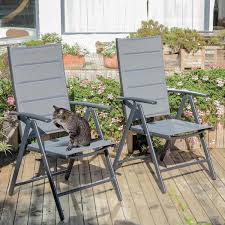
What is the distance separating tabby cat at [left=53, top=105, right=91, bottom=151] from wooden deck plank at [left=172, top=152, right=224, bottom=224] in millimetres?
1023

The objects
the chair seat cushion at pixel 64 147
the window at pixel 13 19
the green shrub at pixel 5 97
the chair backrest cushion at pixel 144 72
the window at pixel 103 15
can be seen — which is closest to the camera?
the chair seat cushion at pixel 64 147

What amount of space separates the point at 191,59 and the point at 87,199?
10.4ft

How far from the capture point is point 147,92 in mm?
5703

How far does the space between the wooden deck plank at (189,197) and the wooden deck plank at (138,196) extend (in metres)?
0.34

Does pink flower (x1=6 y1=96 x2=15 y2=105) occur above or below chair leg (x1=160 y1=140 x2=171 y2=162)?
above

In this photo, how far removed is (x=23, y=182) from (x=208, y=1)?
5753 mm

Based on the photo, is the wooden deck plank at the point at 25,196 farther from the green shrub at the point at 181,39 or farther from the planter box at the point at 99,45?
the planter box at the point at 99,45

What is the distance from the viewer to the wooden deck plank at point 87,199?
15.0 feet

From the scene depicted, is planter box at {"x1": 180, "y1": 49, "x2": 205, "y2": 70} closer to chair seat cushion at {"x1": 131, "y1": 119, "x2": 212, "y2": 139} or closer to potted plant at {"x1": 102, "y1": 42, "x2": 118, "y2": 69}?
potted plant at {"x1": 102, "y1": 42, "x2": 118, "y2": 69}

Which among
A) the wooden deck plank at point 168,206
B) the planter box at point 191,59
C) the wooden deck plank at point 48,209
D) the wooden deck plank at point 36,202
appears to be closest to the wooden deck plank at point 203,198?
the wooden deck plank at point 168,206

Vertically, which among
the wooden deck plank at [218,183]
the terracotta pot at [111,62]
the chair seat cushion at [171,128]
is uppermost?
the terracotta pot at [111,62]

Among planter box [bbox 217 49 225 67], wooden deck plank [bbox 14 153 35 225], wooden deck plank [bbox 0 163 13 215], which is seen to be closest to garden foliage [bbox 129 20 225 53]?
planter box [bbox 217 49 225 67]

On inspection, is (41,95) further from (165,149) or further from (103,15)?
(103,15)

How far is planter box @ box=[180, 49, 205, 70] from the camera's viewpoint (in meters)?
7.53
